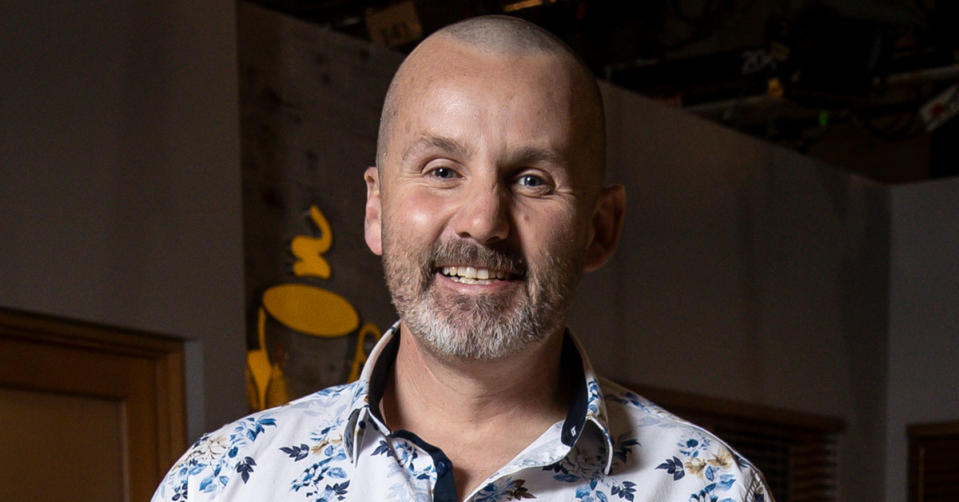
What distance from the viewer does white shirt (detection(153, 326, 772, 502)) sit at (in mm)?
1378

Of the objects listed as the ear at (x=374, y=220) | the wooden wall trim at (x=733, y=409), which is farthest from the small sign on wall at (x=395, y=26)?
the ear at (x=374, y=220)

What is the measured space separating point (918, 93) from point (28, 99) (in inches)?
173

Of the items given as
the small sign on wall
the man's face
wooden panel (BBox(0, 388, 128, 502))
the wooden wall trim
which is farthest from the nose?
the wooden wall trim

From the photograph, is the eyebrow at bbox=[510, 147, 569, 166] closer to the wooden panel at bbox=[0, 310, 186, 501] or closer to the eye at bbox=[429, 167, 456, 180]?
the eye at bbox=[429, 167, 456, 180]

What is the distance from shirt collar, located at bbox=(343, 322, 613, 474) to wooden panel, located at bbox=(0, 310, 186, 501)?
1.85 m

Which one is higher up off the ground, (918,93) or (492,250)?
(918,93)

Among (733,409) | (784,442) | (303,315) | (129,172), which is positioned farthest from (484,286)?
(784,442)

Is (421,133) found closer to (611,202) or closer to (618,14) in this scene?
(611,202)

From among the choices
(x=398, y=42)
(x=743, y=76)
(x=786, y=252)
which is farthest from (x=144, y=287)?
(x=743, y=76)

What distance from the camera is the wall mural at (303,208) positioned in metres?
3.75

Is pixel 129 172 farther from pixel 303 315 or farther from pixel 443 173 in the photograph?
pixel 443 173

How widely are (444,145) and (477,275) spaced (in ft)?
0.42

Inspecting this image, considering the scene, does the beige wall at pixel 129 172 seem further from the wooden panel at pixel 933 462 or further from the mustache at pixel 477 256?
the wooden panel at pixel 933 462

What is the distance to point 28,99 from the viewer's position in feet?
10.3
